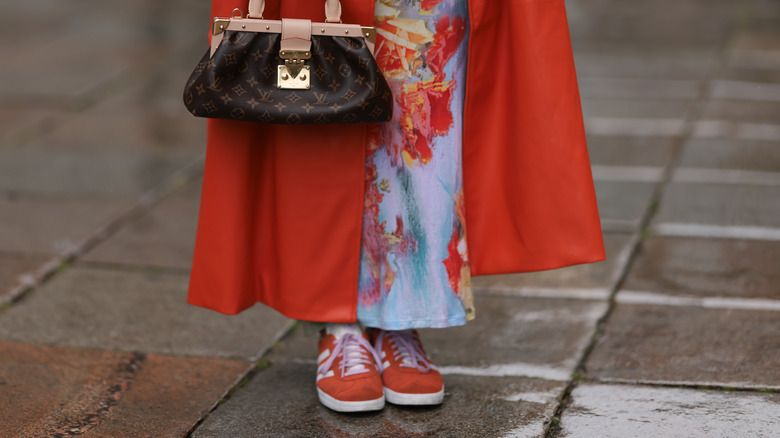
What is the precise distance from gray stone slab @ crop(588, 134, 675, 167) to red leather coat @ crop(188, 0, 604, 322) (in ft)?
7.88

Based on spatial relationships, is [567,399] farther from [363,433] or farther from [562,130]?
[562,130]

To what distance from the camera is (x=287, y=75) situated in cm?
214

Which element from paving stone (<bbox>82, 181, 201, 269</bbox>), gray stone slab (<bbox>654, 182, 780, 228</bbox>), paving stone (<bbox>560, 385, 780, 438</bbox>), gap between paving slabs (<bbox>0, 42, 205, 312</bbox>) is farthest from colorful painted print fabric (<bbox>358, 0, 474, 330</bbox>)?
gray stone slab (<bbox>654, 182, 780, 228</bbox>)

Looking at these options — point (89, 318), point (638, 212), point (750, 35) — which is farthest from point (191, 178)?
point (750, 35)

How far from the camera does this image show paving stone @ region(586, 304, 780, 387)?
2.65 metres

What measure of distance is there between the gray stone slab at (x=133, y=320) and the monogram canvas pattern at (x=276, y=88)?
3.37ft

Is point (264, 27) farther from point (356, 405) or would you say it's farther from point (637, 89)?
point (637, 89)

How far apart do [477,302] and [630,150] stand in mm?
1944

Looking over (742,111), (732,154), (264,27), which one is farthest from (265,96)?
(742,111)

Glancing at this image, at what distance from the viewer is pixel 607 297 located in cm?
325

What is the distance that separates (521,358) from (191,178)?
2.31 m

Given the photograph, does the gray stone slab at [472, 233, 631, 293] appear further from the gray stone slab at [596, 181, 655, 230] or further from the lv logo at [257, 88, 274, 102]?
the lv logo at [257, 88, 274, 102]

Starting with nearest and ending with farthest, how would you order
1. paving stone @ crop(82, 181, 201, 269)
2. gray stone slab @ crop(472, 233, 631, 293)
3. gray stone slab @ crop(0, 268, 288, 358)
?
gray stone slab @ crop(0, 268, 288, 358) < gray stone slab @ crop(472, 233, 631, 293) < paving stone @ crop(82, 181, 201, 269)

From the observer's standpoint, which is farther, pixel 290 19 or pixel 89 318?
pixel 89 318
